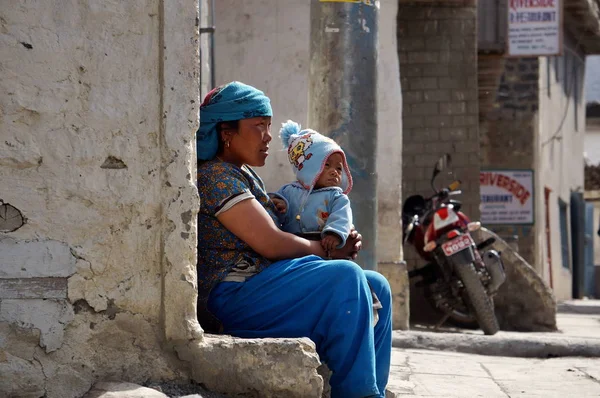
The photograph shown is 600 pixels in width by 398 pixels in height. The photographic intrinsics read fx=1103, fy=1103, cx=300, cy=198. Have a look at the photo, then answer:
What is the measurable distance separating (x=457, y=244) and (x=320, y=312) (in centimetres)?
580

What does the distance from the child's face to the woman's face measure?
0.74 feet

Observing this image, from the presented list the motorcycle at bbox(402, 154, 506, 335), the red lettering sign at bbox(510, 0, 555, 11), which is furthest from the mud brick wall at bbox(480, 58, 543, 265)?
the motorcycle at bbox(402, 154, 506, 335)

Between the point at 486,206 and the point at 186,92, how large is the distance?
15.1m

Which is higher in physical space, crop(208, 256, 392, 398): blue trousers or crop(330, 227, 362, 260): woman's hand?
crop(330, 227, 362, 260): woman's hand

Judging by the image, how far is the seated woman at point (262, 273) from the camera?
11.0 feet

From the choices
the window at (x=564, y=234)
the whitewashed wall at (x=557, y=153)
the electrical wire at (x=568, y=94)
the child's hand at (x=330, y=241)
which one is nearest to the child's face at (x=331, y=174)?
the child's hand at (x=330, y=241)

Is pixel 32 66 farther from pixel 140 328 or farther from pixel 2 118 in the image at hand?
pixel 140 328

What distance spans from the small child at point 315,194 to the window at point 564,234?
19.7m

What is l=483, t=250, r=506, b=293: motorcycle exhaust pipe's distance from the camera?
30.0 feet

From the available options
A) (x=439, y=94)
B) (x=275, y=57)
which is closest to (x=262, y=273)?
(x=275, y=57)

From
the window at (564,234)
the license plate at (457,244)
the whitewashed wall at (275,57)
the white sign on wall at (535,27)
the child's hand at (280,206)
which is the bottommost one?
the window at (564,234)

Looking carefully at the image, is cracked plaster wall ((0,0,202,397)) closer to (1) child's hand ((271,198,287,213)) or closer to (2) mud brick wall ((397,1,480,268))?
(1) child's hand ((271,198,287,213))

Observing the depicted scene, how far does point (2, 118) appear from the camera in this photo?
10.3 ft

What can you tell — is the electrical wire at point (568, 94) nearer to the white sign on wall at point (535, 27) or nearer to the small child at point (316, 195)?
the white sign on wall at point (535, 27)
